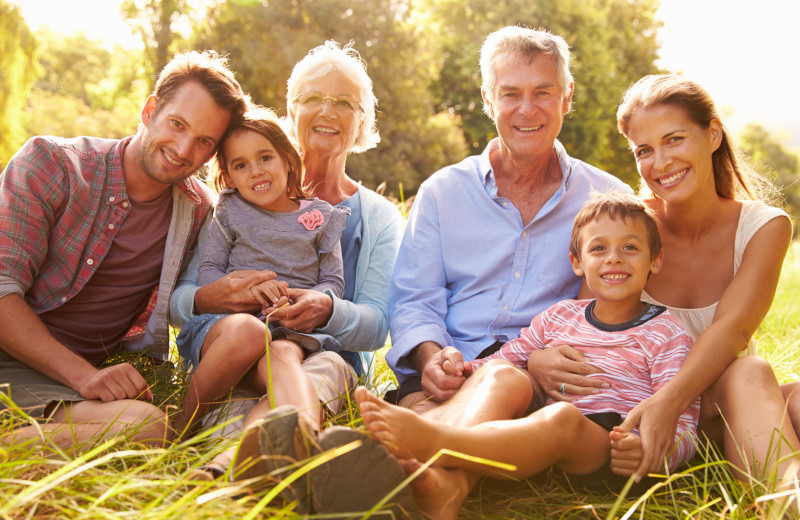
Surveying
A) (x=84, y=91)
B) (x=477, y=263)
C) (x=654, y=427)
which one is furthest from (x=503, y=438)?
(x=84, y=91)

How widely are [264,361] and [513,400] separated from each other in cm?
91

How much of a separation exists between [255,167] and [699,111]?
1.84 m

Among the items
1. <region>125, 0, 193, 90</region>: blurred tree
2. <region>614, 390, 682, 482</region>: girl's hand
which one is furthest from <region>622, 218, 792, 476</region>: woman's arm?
<region>125, 0, 193, 90</region>: blurred tree

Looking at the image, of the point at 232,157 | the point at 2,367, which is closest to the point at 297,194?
the point at 232,157

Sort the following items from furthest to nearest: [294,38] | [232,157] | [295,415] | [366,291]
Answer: [294,38], [366,291], [232,157], [295,415]

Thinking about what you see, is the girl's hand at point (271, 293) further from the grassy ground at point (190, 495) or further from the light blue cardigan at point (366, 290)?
the grassy ground at point (190, 495)

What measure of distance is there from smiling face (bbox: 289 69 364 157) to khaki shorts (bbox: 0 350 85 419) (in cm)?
159

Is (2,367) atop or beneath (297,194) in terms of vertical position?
beneath

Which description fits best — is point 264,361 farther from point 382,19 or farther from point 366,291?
point 382,19

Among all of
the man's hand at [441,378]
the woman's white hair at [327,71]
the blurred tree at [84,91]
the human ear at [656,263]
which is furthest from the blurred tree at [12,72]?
the human ear at [656,263]

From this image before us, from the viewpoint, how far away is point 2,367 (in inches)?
104

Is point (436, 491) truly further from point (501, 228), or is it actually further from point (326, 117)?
point (326, 117)

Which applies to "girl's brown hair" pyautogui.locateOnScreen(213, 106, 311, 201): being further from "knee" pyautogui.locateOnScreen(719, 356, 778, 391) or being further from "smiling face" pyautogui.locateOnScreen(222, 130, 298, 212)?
"knee" pyautogui.locateOnScreen(719, 356, 778, 391)

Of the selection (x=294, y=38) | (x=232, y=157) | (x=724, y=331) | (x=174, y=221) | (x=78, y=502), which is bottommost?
(x=78, y=502)
